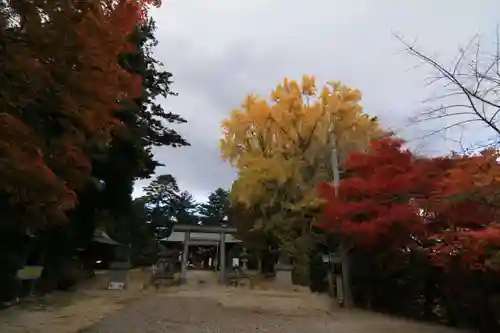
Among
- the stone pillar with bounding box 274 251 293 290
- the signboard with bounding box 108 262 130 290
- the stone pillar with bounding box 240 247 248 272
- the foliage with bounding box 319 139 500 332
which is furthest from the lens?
the stone pillar with bounding box 240 247 248 272

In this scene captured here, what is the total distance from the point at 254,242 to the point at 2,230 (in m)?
20.9

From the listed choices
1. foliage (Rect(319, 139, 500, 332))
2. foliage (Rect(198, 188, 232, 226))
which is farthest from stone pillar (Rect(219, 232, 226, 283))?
foliage (Rect(198, 188, 232, 226))

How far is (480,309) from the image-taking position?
11.6 m

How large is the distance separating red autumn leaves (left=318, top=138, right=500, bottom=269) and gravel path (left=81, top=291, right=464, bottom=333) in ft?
6.66

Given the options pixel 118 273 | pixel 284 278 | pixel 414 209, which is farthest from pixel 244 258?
pixel 414 209

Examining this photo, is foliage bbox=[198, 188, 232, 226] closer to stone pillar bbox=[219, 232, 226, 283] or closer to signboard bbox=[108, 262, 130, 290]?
stone pillar bbox=[219, 232, 226, 283]

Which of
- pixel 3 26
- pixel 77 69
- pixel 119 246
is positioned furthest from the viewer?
pixel 119 246

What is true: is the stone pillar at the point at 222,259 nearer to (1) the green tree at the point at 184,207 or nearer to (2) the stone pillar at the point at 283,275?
(2) the stone pillar at the point at 283,275

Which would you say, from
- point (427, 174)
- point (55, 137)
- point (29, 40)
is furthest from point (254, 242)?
point (29, 40)

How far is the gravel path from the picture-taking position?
30.2ft

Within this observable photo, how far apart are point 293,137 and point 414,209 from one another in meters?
15.2

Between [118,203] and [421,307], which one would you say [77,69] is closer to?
[421,307]

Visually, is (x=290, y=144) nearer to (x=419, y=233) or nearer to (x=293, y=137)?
(x=293, y=137)

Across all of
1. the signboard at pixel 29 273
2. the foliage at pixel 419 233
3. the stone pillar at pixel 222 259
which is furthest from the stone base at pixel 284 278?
the signboard at pixel 29 273
